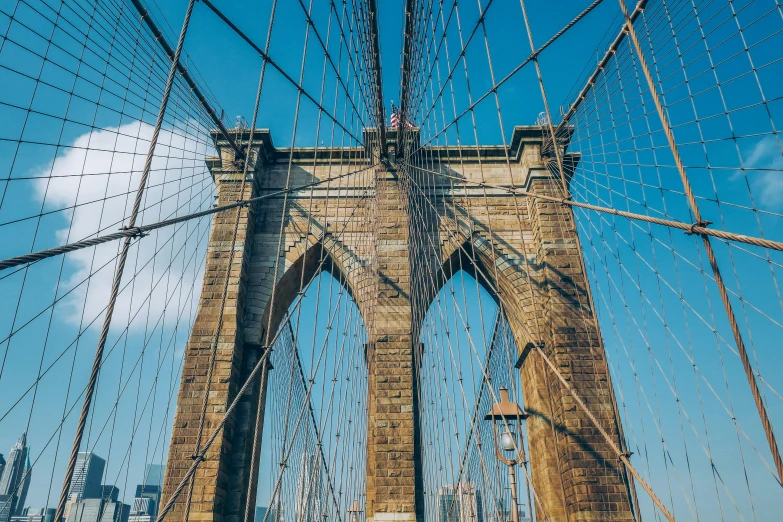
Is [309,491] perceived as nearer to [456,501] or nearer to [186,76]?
[456,501]

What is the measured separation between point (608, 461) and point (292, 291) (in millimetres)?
6572

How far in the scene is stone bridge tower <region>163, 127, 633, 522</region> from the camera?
27.3ft

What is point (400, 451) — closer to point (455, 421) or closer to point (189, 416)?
point (455, 421)

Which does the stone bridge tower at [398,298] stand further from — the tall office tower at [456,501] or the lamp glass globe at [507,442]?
the lamp glass globe at [507,442]

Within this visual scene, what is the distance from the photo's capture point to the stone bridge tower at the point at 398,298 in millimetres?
8320

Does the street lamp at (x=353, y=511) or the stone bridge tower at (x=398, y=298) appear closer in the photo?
the street lamp at (x=353, y=511)

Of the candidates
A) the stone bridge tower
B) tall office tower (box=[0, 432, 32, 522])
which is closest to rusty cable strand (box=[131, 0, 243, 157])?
the stone bridge tower

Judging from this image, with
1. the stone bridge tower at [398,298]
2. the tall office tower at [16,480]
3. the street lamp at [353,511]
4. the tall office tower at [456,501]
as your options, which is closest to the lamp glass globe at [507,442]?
the tall office tower at [456,501]

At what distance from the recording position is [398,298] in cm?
981

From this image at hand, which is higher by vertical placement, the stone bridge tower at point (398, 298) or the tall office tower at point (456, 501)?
the stone bridge tower at point (398, 298)

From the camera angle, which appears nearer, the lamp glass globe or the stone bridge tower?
the lamp glass globe

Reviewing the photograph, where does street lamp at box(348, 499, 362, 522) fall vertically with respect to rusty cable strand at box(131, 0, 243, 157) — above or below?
below

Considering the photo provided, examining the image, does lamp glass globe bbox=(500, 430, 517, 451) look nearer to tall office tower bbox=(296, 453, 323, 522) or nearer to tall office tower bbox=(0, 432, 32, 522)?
tall office tower bbox=(296, 453, 323, 522)

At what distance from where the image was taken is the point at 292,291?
36.7 ft
